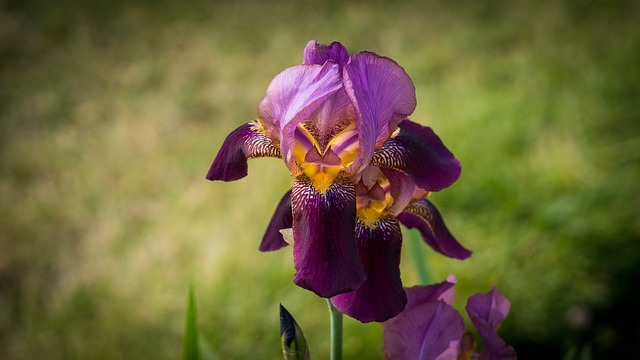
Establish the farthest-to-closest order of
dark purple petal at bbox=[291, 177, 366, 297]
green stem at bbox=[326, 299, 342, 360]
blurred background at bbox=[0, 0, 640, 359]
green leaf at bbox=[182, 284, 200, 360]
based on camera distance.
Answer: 1. blurred background at bbox=[0, 0, 640, 359]
2. green leaf at bbox=[182, 284, 200, 360]
3. green stem at bbox=[326, 299, 342, 360]
4. dark purple petal at bbox=[291, 177, 366, 297]

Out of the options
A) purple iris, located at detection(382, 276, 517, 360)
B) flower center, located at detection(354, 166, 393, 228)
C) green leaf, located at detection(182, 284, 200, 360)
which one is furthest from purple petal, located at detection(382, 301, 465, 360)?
green leaf, located at detection(182, 284, 200, 360)

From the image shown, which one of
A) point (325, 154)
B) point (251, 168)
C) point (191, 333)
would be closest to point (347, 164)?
point (325, 154)

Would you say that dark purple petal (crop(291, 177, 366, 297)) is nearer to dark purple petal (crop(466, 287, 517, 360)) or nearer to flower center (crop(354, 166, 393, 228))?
flower center (crop(354, 166, 393, 228))

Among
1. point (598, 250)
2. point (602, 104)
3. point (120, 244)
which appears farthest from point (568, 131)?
point (120, 244)

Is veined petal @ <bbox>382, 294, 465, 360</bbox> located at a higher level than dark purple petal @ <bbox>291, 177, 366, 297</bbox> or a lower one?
lower

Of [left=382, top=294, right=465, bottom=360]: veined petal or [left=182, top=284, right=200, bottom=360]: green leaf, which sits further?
[left=182, top=284, right=200, bottom=360]: green leaf

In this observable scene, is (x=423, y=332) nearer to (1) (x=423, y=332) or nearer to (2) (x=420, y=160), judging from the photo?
(1) (x=423, y=332)
